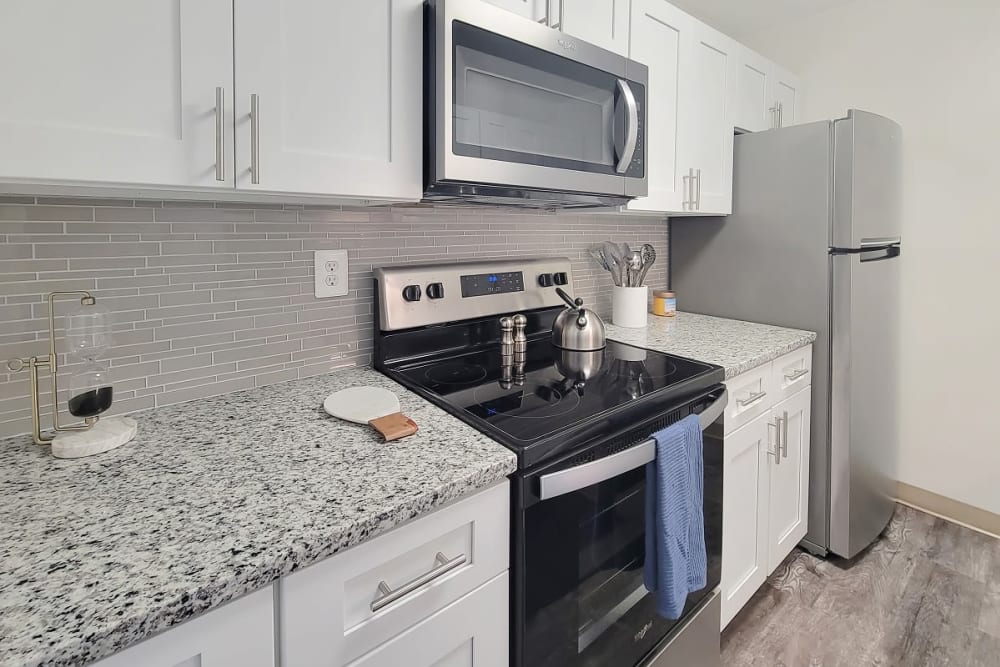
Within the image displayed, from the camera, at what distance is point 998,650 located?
158 cm

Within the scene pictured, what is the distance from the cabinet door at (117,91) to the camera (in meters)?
0.70

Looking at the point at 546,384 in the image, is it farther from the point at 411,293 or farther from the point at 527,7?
the point at 527,7

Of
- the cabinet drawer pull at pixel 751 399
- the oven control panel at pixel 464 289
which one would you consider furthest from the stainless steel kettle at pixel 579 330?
the cabinet drawer pull at pixel 751 399

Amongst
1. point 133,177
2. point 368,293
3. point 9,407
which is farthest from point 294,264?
point 9,407

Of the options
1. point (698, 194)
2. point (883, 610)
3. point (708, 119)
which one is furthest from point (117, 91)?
point (883, 610)

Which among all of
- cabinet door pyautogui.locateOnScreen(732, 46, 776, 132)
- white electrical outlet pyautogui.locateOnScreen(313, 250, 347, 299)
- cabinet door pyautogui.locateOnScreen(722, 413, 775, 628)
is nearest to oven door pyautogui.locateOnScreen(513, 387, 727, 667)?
cabinet door pyautogui.locateOnScreen(722, 413, 775, 628)

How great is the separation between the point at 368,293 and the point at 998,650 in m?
2.18

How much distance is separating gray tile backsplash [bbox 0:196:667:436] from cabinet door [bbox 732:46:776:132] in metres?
1.35

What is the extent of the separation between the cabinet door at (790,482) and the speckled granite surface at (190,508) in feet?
4.28

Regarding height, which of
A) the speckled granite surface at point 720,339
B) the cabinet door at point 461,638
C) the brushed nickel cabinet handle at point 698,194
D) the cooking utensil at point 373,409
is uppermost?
the brushed nickel cabinet handle at point 698,194

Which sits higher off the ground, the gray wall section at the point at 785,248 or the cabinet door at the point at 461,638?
the gray wall section at the point at 785,248

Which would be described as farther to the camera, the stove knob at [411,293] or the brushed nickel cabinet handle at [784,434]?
the brushed nickel cabinet handle at [784,434]

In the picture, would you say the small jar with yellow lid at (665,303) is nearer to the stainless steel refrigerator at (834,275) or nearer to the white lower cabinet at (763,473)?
the stainless steel refrigerator at (834,275)

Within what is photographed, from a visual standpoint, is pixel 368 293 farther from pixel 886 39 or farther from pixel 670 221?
pixel 886 39
